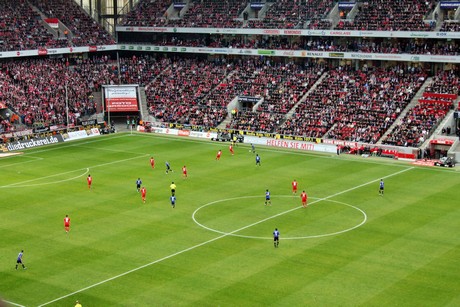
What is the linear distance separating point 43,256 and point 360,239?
1932 cm

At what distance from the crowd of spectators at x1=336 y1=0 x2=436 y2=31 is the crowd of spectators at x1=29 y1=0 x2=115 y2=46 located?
37932 mm

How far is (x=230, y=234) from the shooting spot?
144 ft

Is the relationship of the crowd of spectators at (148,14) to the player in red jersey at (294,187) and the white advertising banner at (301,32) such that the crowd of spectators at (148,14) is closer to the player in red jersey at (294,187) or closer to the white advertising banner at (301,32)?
the white advertising banner at (301,32)

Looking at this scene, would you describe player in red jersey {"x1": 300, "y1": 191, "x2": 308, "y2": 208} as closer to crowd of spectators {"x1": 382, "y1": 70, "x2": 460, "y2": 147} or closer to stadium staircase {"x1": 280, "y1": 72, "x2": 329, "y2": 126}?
crowd of spectators {"x1": 382, "y1": 70, "x2": 460, "y2": 147}

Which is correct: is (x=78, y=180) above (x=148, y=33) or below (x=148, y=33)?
below

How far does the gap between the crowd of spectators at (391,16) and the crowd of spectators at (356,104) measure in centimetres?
527

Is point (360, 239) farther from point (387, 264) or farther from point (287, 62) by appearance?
point (287, 62)

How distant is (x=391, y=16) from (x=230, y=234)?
52130 millimetres

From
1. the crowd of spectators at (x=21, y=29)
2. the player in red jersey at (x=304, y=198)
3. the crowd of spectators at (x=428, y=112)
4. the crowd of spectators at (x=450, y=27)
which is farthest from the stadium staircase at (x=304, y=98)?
the crowd of spectators at (x=21, y=29)

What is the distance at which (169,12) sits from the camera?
355 feet

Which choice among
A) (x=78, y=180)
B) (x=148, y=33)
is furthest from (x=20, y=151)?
(x=148, y=33)

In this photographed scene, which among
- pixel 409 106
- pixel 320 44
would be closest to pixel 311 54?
pixel 320 44

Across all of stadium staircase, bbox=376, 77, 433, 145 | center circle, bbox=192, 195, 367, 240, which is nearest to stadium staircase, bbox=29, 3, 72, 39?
stadium staircase, bbox=376, 77, 433, 145

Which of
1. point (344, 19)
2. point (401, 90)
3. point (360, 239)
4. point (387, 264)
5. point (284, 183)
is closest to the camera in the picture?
point (387, 264)
